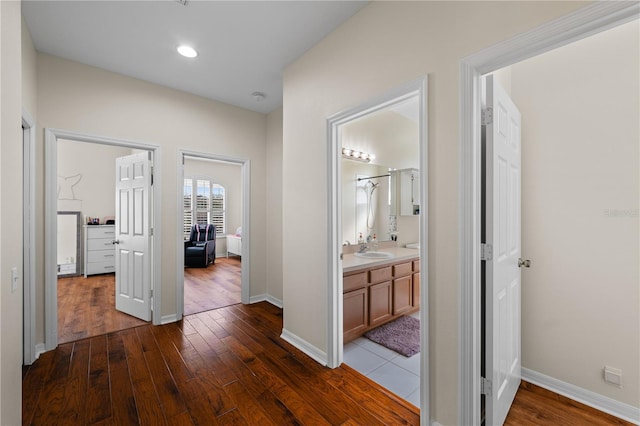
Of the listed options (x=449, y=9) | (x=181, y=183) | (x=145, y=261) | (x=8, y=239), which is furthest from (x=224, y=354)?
(x=449, y=9)

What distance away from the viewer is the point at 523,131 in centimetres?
213

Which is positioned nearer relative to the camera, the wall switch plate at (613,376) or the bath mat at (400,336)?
the wall switch plate at (613,376)

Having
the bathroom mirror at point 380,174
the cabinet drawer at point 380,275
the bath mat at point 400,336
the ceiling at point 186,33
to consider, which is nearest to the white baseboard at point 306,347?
the bath mat at point 400,336

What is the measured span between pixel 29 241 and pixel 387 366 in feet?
10.7

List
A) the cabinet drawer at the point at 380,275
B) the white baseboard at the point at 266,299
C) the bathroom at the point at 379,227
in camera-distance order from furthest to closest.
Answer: the white baseboard at the point at 266,299
the cabinet drawer at the point at 380,275
the bathroom at the point at 379,227

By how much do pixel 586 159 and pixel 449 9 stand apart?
141 centimetres

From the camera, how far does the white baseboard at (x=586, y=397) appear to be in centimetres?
170

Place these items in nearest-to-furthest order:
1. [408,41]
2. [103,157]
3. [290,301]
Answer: [408,41]
[290,301]
[103,157]

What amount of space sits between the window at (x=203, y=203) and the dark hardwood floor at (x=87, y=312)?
105 inches

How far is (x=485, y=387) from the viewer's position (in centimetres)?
150

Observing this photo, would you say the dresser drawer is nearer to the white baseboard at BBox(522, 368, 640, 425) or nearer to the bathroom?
the bathroom

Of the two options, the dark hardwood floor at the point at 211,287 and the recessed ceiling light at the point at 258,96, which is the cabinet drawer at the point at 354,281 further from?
the recessed ceiling light at the point at 258,96

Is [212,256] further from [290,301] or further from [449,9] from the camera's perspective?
[449,9]

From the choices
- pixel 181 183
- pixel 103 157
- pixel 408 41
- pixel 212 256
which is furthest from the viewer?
pixel 212 256
